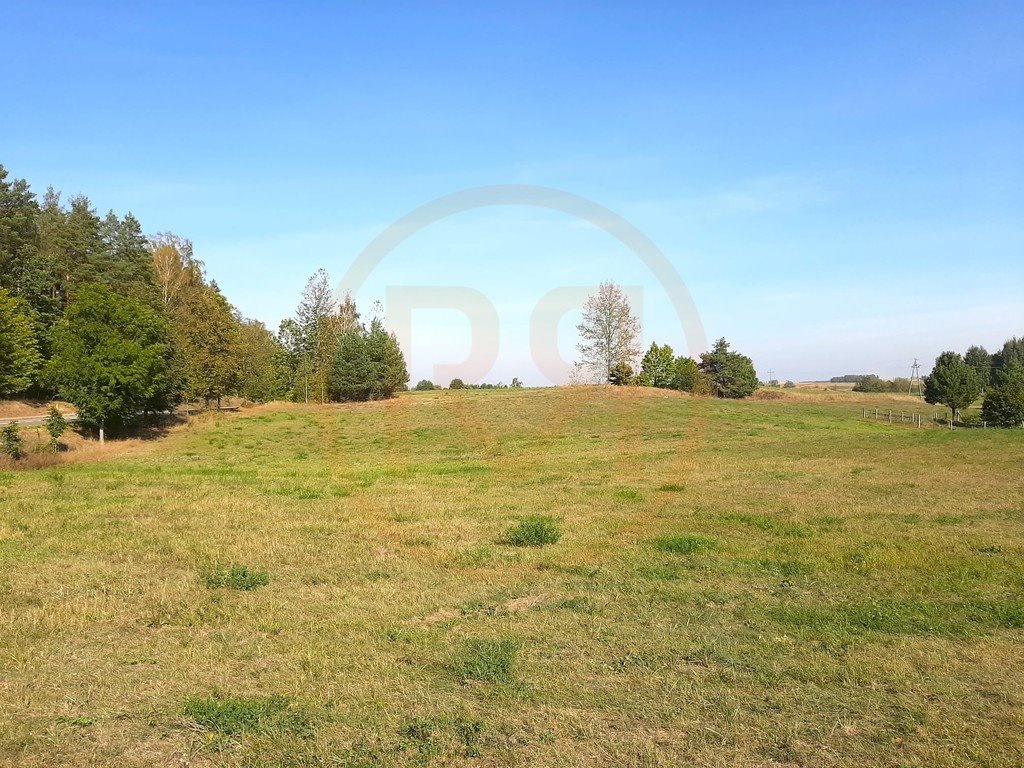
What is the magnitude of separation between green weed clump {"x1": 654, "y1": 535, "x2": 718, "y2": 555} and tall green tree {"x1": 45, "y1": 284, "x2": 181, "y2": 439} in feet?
145

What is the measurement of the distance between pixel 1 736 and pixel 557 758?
4.93 metres

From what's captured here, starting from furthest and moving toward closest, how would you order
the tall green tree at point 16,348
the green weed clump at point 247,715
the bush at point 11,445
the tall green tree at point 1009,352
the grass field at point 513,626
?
1. the tall green tree at point 1009,352
2. the tall green tree at point 16,348
3. the bush at point 11,445
4. the green weed clump at point 247,715
5. the grass field at point 513,626

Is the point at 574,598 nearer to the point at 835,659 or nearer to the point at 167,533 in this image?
the point at 835,659

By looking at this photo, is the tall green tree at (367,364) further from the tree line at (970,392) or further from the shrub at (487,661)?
the shrub at (487,661)

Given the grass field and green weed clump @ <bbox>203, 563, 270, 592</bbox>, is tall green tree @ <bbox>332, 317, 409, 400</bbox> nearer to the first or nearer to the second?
the grass field

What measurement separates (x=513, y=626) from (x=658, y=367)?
293 feet

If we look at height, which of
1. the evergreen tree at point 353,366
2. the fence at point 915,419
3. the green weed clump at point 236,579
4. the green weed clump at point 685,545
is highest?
the evergreen tree at point 353,366

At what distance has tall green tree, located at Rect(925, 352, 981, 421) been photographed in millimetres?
73019

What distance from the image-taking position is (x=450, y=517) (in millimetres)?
18234

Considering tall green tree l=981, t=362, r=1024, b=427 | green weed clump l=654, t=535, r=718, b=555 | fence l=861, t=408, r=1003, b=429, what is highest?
tall green tree l=981, t=362, r=1024, b=427

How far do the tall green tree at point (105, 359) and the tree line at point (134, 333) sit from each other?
0.08 m

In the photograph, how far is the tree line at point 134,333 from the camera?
155 feet

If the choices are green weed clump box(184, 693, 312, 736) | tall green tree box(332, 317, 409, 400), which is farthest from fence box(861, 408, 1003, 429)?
green weed clump box(184, 693, 312, 736)

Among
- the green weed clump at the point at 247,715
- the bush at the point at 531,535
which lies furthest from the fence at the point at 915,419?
the green weed clump at the point at 247,715
